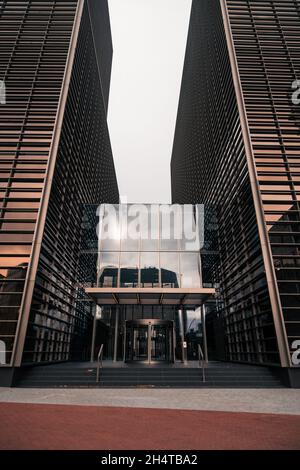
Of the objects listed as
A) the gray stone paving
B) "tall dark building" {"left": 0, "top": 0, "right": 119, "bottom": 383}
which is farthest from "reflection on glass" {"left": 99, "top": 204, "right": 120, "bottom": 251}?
the gray stone paving

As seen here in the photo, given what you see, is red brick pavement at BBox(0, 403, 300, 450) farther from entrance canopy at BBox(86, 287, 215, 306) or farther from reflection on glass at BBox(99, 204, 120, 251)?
reflection on glass at BBox(99, 204, 120, 251)

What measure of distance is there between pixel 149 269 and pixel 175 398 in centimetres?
1245

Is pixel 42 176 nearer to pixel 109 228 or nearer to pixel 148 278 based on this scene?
pixel 109 228

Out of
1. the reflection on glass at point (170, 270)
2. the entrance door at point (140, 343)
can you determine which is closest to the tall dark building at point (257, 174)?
the reflection on glass at point (170, 270)

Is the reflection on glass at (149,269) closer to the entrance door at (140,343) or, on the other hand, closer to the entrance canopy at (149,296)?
the entrance canopy at (149,296)

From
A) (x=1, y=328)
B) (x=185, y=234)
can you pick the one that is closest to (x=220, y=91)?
(x=185, y=234)

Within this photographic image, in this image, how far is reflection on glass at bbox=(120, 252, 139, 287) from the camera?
21.5m

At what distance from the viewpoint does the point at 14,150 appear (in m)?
17.2

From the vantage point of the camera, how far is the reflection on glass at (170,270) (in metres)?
21.4

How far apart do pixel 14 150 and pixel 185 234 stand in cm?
1398

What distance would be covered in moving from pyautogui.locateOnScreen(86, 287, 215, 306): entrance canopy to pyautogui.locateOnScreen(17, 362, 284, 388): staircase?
17.7 ft

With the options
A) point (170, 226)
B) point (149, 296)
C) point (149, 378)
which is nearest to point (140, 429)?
point (149, 378)

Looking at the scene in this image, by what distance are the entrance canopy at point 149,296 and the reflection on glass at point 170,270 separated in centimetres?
124

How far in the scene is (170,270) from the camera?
21812mm
